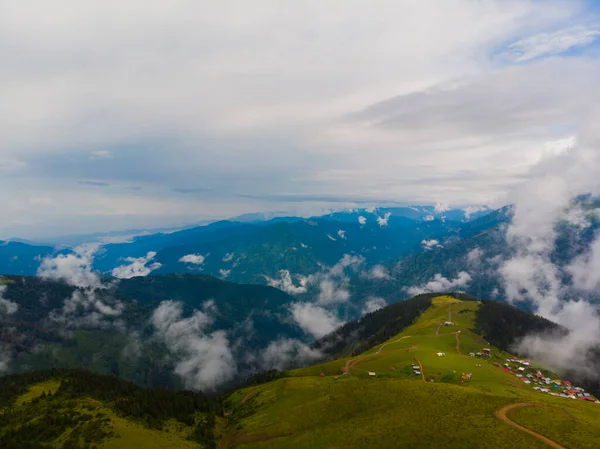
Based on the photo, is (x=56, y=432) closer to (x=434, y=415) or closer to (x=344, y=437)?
(x=344, y=437)

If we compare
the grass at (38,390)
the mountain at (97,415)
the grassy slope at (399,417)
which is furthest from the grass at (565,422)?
the grass at (38,390)

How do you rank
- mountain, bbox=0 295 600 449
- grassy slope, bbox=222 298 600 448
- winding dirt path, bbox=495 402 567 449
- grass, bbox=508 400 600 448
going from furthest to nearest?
mountain, bbox=0 295 600 449 → grassy slope, bbox=222 298 600 448 → grass, bbox=508 400 600 448 → winding dirt path, bbox=495 402 567 449

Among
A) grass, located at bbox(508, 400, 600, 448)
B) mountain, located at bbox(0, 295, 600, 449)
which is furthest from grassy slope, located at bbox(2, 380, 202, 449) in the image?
grass, located at bbox(508, 400, 600, 448)

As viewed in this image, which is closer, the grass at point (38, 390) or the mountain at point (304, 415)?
the mountain at point (304, 415)

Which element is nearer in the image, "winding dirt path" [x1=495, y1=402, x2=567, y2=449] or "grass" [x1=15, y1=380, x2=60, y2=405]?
"winding dirt path" [x1=495, y1=402, x2=567, y2=449]

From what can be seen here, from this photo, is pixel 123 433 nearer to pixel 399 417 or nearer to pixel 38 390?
pixel 38 390

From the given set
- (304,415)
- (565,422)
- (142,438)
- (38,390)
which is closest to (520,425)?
(565,422)

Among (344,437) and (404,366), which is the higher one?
(344,437)

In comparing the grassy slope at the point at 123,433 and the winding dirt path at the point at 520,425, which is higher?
the winding dirt path at the point at 520,425

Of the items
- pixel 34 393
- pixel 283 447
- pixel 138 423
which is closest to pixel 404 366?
pixel 283 447

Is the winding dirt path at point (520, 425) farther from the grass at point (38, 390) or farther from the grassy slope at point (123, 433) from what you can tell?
the grass at point (38, 390)

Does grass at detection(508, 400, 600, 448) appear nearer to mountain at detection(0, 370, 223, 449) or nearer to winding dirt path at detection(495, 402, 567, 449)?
winding dirt path at detection(495, 402, 567, 449)
